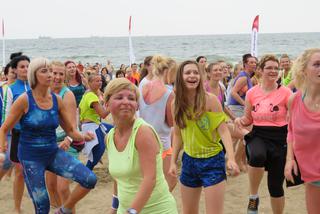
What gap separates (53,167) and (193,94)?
1.55 m

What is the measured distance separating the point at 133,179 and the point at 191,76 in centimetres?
145

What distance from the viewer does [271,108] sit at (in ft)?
15.0

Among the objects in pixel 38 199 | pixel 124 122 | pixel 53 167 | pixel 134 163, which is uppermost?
pixel 124 122

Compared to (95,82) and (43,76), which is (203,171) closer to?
(43,76)

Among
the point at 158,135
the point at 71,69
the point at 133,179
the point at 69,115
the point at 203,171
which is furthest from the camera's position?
the point at 71,69

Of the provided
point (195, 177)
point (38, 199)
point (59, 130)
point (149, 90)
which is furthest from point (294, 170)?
point (59, 130)

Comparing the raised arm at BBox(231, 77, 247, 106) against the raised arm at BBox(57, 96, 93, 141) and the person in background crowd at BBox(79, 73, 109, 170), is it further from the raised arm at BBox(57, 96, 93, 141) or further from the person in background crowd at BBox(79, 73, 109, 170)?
the raised arm at BBox(57, 96, 93, 141)

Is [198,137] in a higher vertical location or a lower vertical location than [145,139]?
lower

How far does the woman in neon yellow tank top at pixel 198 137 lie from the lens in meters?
3.77

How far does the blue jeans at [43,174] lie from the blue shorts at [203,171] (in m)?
0.93

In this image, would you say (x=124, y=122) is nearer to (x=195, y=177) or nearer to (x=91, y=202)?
(x=195, y=177)

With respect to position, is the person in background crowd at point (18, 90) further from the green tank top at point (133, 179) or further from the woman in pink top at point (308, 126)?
the woman in pink top at point (308, 126)

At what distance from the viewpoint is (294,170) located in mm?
3576

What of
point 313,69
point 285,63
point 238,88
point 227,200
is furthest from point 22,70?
point 285,63
